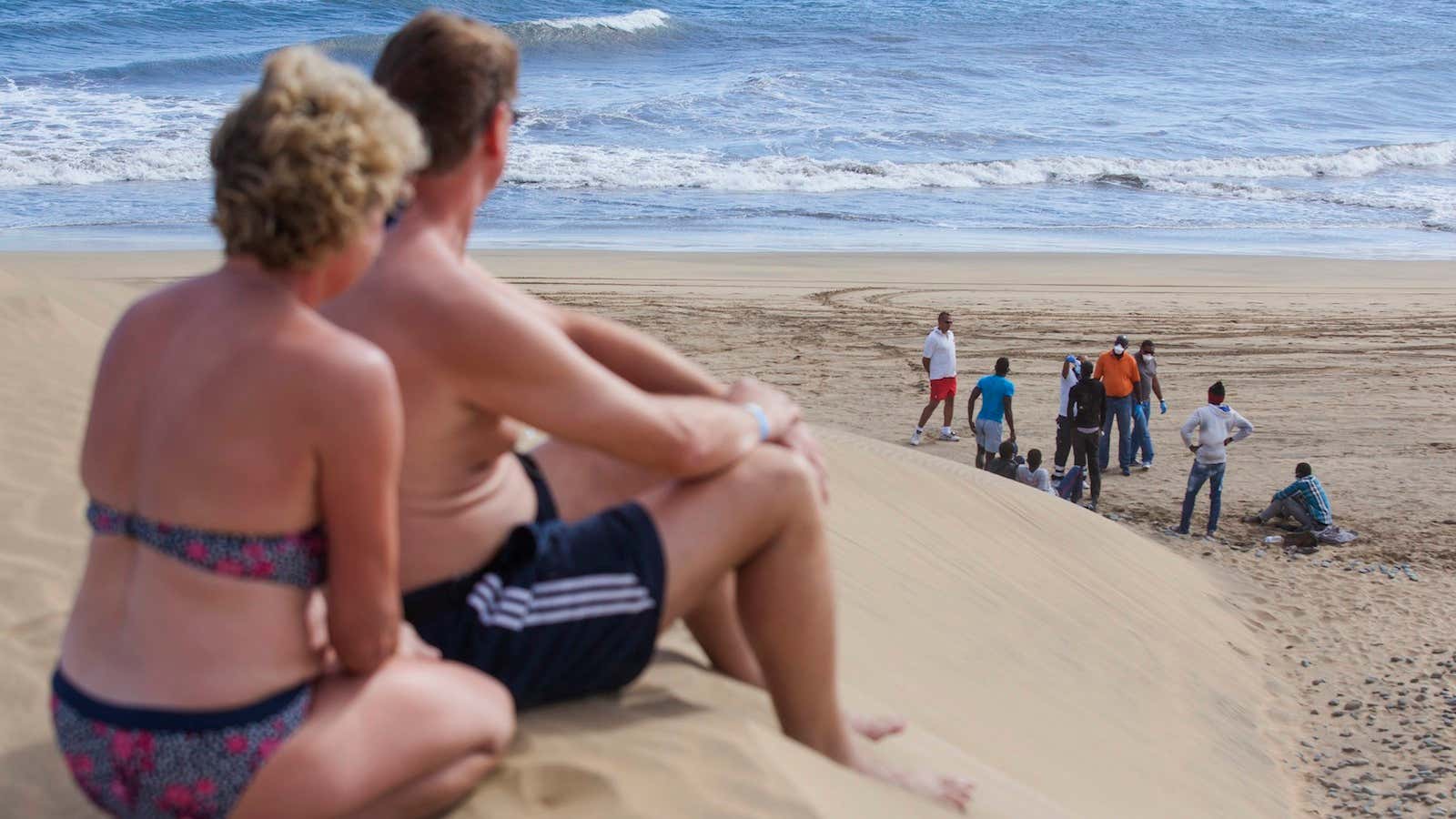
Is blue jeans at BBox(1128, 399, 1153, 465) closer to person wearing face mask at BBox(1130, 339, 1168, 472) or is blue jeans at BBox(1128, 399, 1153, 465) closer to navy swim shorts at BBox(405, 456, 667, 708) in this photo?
person wearing face mask at BBox(1130, 339, 1168, 472)

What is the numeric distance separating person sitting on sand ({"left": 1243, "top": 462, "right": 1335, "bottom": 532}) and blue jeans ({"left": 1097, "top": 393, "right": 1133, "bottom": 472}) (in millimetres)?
1912

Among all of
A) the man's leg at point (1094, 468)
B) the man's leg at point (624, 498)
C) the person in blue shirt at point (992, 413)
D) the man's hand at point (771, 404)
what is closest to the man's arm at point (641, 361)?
the man's hand at point (771, 404)

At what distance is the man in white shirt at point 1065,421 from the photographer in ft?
38.2

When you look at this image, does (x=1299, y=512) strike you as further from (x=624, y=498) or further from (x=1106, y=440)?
(x=624, y=498)

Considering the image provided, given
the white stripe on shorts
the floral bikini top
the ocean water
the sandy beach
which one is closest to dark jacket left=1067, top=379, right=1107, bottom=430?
the sandy beach

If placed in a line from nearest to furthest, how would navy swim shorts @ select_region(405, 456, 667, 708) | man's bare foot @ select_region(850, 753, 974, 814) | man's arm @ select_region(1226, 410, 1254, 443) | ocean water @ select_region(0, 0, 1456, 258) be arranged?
navy swim shorts @ select_region(405, 456, 667, 708) < man's bare foot @ select_region(850, 753, 974, 814) < man's arm @ select_region(1226, 410, 1254, 443) < ocean water @ select_region(0, 0, 1456, 258)

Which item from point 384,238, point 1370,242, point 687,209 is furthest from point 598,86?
point 384,238

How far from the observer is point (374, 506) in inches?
84.5

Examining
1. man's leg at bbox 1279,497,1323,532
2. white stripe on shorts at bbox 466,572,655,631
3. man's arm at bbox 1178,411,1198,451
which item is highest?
white stripe on shorts at bbox 466,572,655,631

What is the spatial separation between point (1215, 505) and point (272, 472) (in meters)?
9.39

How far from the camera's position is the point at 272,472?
2.07 meters

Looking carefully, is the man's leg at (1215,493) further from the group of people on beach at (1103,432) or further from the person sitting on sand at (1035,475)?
the person sitting on sand at (1035,475)

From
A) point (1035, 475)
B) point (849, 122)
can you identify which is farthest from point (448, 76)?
point (849, 122)

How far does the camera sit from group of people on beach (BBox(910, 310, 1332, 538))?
10.3 m
